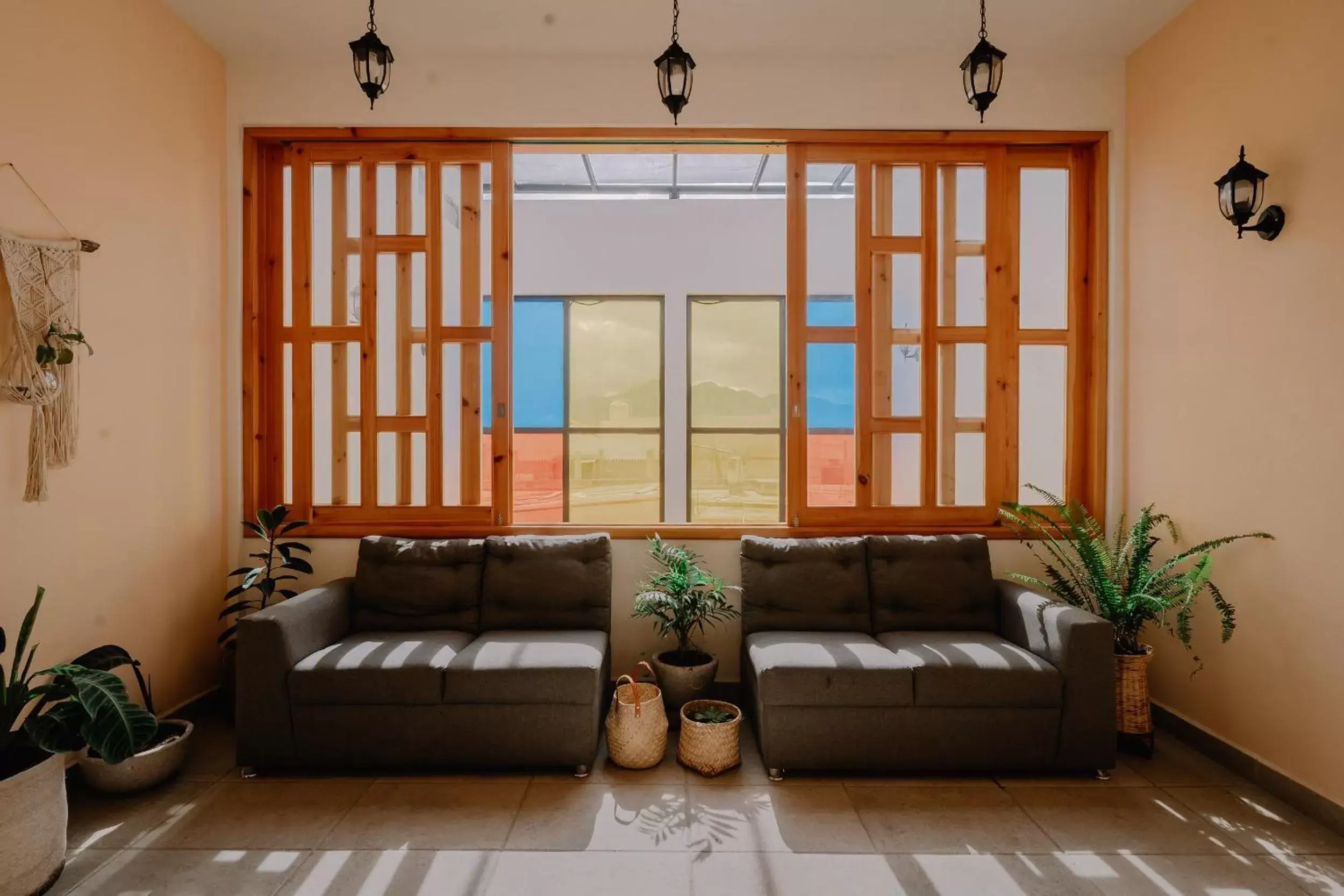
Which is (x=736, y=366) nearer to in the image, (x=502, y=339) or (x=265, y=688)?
(x=502, y=339)

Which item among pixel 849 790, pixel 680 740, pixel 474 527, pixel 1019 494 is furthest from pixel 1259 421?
pixel 474 527

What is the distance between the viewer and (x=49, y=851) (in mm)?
1970

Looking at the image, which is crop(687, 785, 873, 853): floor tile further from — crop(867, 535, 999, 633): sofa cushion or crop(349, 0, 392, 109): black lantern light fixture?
crop(349, 0, 392, 109): black lantern light fixture

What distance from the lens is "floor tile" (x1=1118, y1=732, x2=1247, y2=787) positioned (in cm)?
263

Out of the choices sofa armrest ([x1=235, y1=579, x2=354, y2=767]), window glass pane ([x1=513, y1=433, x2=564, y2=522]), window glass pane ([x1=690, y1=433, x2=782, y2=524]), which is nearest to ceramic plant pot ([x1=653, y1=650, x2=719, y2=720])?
sofa armrest ([x1=235, y1=579, x2=354, y2=767])

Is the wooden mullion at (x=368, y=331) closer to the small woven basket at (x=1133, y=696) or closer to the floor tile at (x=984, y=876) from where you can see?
the floor tile at (x=984, y=876)

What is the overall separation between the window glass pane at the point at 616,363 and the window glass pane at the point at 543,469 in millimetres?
336

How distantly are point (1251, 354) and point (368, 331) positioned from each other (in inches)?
159

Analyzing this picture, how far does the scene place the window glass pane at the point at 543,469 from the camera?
7113mm

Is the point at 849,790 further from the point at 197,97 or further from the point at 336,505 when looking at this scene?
the point at 197,97

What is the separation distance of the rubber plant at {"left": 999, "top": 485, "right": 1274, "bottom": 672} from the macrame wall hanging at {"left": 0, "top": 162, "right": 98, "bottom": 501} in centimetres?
397

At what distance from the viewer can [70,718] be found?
199cm

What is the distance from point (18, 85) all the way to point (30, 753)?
2284 mm

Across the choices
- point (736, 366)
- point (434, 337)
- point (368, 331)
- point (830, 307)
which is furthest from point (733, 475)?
point (368, 331)
